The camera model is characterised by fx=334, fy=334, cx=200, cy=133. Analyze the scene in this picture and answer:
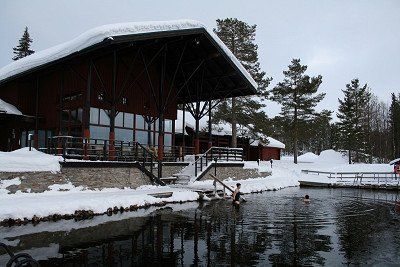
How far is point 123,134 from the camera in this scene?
23203 millimetres

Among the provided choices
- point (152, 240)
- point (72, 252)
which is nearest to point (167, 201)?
point (152, 240)

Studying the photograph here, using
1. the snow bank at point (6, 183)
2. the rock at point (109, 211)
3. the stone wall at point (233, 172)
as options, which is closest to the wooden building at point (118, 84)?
the stone wall at point (233, 172)

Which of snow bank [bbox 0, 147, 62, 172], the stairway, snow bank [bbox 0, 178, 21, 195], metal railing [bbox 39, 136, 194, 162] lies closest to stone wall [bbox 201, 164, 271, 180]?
the stairway

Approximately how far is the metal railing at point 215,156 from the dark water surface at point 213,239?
826cm

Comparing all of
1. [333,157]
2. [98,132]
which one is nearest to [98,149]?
[98,132]

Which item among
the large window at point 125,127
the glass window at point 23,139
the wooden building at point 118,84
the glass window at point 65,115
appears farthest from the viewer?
the glass window at point 23,139

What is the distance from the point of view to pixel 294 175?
121 feet

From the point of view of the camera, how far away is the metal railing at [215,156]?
22.7m

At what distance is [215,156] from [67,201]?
13.2 metres

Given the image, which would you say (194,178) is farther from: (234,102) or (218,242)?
(234,102)

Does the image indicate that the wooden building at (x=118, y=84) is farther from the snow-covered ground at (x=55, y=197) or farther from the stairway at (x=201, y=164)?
the snow-covered ground at (x=55, y=197)

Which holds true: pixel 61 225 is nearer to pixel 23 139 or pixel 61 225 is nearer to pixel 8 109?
pixel 8 109

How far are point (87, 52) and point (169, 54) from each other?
904 cm

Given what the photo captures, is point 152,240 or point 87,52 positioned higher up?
point 87,52
